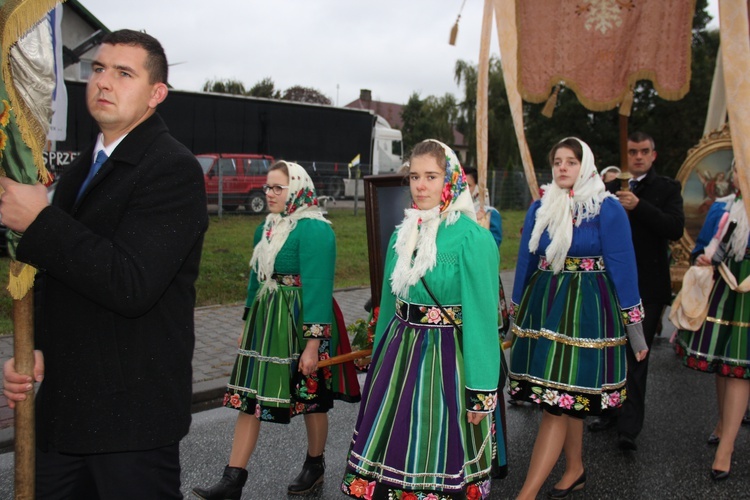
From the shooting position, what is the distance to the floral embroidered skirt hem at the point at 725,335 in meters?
4.33

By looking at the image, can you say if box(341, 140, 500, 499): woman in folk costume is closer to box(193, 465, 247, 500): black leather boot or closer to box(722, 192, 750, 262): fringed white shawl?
box(193, 465, 247, 500): black leather boot

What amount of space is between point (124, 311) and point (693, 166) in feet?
26.4

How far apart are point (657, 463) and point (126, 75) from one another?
4128mm

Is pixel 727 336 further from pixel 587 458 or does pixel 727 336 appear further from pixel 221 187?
pixel 221 187

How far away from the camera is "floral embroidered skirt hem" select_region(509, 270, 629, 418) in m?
3.63

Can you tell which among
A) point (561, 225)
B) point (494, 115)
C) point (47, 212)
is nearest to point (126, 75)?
point (47, 212)

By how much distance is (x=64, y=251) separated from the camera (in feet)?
5.74

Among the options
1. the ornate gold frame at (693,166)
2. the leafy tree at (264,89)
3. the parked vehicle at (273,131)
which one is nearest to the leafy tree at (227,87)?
the leafy tree at (264,89)

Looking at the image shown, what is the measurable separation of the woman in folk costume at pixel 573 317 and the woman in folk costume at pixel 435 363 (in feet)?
2.75

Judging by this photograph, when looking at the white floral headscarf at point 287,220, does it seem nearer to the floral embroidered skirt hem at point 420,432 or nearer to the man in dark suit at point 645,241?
the floral embroidered skirt hem at point 420,432

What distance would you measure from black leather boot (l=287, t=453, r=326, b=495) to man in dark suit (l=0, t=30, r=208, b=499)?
1843 millimetres

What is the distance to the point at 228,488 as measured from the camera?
3.53 m

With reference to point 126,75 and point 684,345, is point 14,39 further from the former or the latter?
point 684,345

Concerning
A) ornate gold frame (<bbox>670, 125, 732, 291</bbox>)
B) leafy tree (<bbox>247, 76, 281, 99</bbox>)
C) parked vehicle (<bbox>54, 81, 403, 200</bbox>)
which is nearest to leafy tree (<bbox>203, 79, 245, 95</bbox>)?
leafy tree (<bbox>247, 76, 281, 99</bbox>)
